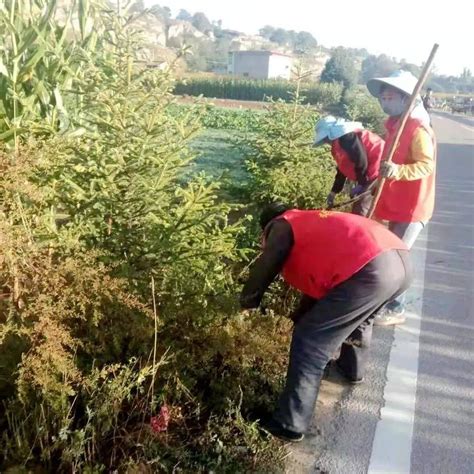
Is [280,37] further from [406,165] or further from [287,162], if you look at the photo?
[406,165]

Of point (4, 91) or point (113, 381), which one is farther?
point (4, 91)

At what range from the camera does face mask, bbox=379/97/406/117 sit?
4133mm

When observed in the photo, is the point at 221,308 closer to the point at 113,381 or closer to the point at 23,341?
the point at 113,381

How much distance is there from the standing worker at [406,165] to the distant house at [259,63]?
291 feet

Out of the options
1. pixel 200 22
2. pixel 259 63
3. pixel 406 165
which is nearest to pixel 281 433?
pixel 406 165

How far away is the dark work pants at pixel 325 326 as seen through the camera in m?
2.73

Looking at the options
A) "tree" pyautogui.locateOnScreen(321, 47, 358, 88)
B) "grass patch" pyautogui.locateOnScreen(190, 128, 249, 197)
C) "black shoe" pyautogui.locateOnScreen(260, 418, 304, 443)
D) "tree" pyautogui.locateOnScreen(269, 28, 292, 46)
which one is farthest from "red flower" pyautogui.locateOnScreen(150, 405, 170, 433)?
"tree" pyautogui.locateOnScreen(269, 28, 292, 46)

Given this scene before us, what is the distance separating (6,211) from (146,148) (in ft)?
2.83

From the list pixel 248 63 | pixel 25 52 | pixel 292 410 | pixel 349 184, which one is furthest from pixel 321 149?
pixel 248 63

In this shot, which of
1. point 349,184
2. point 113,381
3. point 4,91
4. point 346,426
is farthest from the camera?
point 349,184

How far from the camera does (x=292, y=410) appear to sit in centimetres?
283

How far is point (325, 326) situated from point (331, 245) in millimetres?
454

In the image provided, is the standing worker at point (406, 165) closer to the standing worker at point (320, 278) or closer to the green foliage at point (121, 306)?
the standing worker at point (320, 278)

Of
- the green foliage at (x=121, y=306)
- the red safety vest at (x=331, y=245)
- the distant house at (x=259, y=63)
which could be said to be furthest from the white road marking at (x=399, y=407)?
the distant house at (x=259, y=63)
